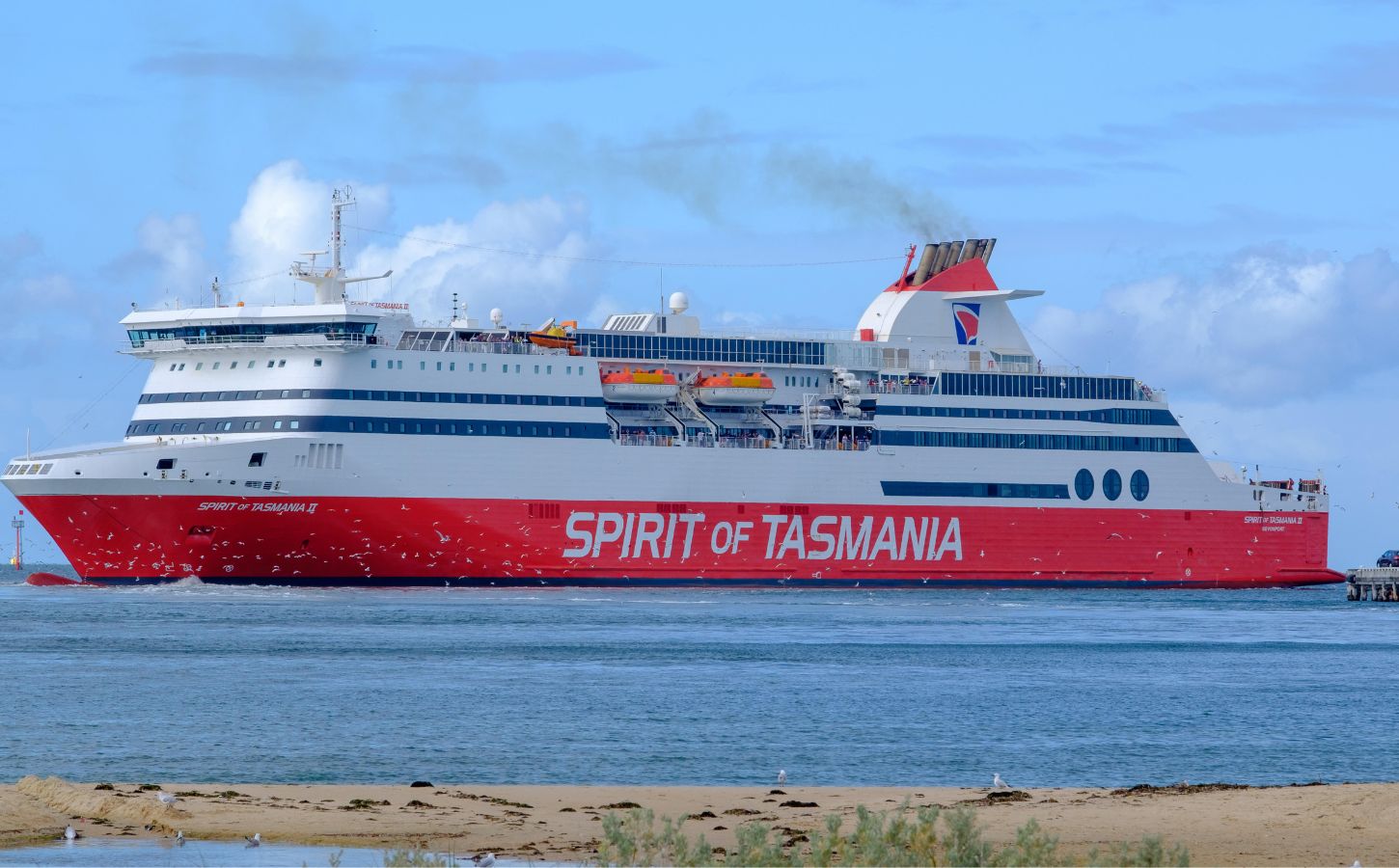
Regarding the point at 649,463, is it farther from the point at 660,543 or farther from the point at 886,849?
the point at 886,849

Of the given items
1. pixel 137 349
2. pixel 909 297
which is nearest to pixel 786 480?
pixel 909 297

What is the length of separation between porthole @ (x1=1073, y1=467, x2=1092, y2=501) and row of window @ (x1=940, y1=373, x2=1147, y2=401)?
9.23 ft

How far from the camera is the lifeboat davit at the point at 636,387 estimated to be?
59531mm

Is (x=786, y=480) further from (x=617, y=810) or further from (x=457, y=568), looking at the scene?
(x=617, y=810)

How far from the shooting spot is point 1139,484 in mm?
67562

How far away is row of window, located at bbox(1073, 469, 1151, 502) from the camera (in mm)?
66312

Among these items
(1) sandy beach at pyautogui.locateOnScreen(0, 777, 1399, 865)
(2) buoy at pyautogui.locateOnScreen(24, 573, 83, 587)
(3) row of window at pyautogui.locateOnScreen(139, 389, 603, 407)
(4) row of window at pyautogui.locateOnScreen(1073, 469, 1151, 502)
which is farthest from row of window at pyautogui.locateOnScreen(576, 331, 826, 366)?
(1) sandy beach at pyautogui.locateOnScreen(0, 777, 1399, 865)

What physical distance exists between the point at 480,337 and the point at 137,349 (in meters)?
10.6

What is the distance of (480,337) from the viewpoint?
190ft

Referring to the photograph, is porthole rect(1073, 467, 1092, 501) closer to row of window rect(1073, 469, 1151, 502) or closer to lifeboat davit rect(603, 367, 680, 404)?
row of window rect(1073, 469, 1151, 502)

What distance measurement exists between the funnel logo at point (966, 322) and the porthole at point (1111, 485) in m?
6.61

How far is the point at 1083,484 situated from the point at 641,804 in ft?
157

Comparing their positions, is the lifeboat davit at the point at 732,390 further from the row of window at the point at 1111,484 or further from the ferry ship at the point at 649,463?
the row of window at the point at 1111,484

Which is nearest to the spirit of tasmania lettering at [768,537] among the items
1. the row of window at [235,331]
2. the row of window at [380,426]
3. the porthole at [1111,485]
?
the row of window at [380,426]
